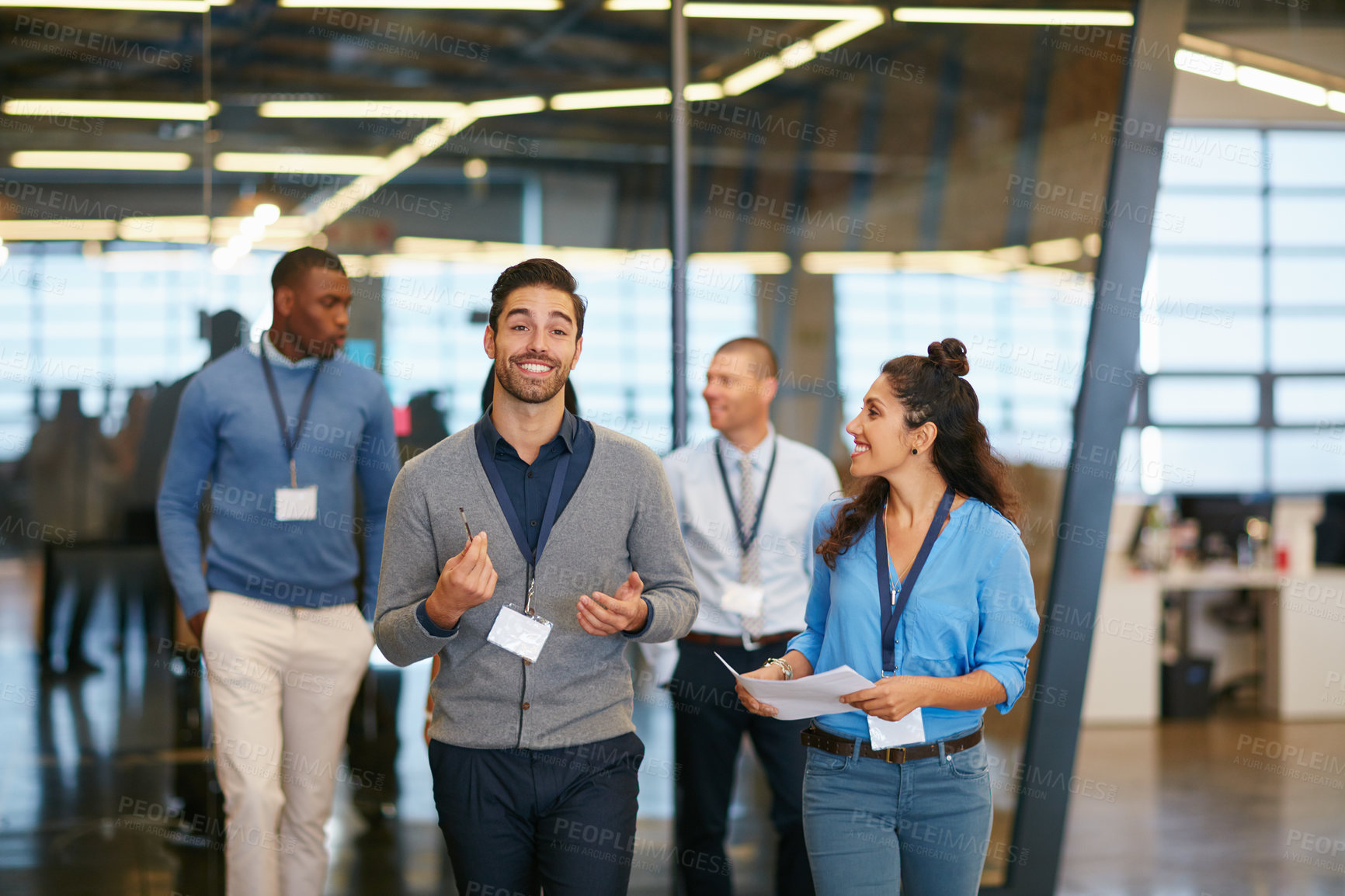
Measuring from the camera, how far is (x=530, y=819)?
2.09 metres

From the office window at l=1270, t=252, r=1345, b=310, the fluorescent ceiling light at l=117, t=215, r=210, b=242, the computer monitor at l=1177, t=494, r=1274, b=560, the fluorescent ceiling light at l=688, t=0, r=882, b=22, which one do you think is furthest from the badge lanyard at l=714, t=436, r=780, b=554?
the office window at l=1270, t=252, r=1345, b=310

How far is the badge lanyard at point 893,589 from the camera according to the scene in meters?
2.12

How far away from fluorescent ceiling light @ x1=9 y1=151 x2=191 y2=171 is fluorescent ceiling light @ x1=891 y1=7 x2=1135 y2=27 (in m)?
2.73

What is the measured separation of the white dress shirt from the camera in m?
3.34

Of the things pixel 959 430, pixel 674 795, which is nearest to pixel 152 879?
pixel 674 795

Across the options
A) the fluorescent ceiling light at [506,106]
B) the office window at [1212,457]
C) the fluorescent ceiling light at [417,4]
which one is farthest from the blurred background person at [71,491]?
the office window at [1212,457]

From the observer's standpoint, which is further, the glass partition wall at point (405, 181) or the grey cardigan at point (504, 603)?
the glass partition wall at point (405, 181)

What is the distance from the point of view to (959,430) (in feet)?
7.20

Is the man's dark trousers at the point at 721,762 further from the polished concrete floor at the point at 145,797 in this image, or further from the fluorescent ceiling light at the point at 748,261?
the fluorescent ceiling light at the point at 748,261

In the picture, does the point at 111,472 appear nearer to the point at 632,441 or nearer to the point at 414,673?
Result: the point at 414,673

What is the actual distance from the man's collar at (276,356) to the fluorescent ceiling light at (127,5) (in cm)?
146

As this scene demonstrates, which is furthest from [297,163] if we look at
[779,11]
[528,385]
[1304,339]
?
[1304,339]

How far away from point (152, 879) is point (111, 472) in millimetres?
1429

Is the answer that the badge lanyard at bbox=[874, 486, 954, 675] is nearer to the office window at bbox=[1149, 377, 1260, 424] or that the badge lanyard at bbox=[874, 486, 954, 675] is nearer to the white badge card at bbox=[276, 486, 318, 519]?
the white badge card at bbox=[276, 486, 318, 519]
